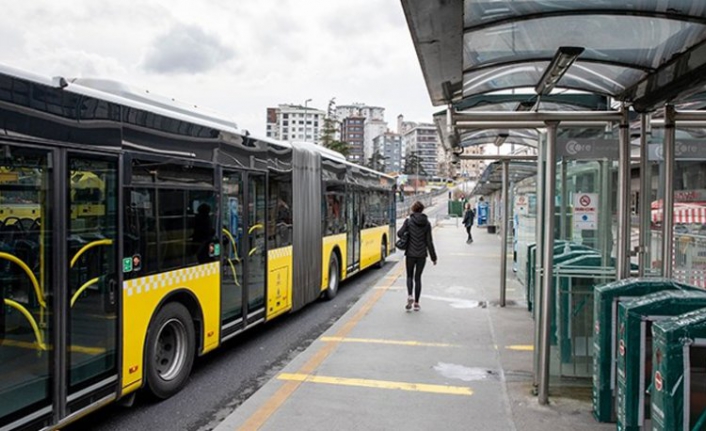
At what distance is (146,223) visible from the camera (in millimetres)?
4922

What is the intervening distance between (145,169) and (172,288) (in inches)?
44.9

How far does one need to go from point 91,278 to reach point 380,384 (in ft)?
9.31

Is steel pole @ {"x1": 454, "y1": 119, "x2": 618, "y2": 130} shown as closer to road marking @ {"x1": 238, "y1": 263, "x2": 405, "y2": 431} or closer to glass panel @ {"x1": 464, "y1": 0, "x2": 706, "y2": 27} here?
glass panel @ {"x1": 464, "y1": 0, "x2": 706, "y2": 27}

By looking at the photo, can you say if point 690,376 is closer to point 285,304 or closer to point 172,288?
point 172,288

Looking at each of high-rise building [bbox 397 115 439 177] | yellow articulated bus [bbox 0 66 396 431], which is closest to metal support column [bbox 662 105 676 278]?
yellow articulated bus [bbox 0 66 396 431]

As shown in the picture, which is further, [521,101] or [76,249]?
[521,101]

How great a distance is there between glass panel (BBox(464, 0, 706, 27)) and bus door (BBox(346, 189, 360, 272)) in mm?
8450

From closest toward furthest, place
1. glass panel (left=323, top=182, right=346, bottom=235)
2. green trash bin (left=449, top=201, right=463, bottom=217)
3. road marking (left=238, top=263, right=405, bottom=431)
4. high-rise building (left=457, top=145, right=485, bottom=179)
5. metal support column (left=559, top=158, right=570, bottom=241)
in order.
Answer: road marking (left=238, top=263, right=405, bottom=431) → metal support column (left=559, top=158, right=570, bottom=241) → glass panel (left=323, top=182, right=346, bottom=235) → high-rise building (left=457, top=145, right=485, bottom=179) → green trash bin (left=449, top=201, right=463, bottom=217)

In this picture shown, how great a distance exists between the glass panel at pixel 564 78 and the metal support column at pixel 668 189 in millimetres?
485

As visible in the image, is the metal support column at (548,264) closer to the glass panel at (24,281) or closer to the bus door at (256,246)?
the bus door at (256,246)

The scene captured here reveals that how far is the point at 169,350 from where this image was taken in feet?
18.1

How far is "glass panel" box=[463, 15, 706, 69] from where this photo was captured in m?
3.81

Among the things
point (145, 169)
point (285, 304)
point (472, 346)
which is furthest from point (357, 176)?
point (145, 169)

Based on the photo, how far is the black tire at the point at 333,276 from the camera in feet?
35.2
